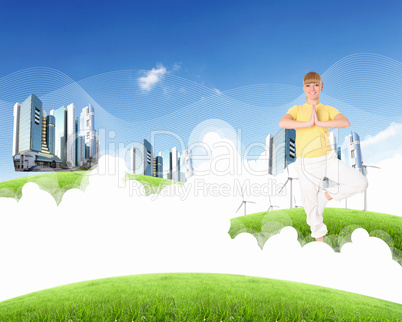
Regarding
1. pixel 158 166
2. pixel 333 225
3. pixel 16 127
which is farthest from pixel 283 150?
pixel 16 127

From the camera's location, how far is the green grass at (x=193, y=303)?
4141mm

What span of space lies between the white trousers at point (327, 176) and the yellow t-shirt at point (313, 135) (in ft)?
0.33

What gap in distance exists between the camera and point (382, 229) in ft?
23.6

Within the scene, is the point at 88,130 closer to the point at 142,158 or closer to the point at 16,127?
the point at 142,158

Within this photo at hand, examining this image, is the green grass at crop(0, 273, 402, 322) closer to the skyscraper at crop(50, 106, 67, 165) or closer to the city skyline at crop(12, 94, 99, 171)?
the city skyline at crop(12, 94, 99, 171)

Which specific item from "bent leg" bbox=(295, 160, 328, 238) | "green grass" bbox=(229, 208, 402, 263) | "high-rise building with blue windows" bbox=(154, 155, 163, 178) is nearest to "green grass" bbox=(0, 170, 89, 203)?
"high-rise building with blue windows" bbox=(154, 155, 163, 178)

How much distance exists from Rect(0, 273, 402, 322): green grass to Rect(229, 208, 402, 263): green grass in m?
1.70

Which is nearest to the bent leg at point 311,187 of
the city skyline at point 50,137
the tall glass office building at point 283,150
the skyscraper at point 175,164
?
the tall glass office building at point 283,150

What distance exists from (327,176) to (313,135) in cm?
70

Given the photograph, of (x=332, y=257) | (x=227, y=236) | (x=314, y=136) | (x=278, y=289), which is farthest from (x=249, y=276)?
(x=314, y=136)

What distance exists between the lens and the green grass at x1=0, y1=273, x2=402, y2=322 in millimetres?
4141

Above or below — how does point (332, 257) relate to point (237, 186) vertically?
below

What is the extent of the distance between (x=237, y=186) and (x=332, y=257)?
2237 mm

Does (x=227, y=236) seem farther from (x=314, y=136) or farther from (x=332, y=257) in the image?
(x=314, y=136)
